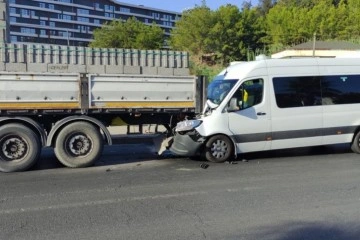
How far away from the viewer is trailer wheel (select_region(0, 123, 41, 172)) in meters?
9.20

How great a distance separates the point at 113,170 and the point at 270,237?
486cm

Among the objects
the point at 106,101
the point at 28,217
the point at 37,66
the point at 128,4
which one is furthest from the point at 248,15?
the point at 128,4

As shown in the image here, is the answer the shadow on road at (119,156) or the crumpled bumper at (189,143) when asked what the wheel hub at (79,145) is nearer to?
the shadow on road at (119,156)

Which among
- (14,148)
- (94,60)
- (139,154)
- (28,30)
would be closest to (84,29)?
(28,30)

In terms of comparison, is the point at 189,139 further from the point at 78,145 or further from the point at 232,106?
the point at 78,145

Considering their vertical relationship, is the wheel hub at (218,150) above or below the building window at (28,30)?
below

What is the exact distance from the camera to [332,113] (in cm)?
1057

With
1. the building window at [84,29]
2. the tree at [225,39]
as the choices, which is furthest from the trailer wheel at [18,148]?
the building window at [84,29]

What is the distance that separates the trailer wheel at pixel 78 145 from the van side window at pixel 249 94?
3.05 meters

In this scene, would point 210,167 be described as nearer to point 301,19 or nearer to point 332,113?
point 332,113

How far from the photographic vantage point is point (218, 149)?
32.6ft

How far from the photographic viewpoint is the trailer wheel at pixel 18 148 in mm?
9195

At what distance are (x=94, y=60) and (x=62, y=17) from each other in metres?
122

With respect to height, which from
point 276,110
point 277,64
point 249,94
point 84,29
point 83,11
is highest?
point 83,11
